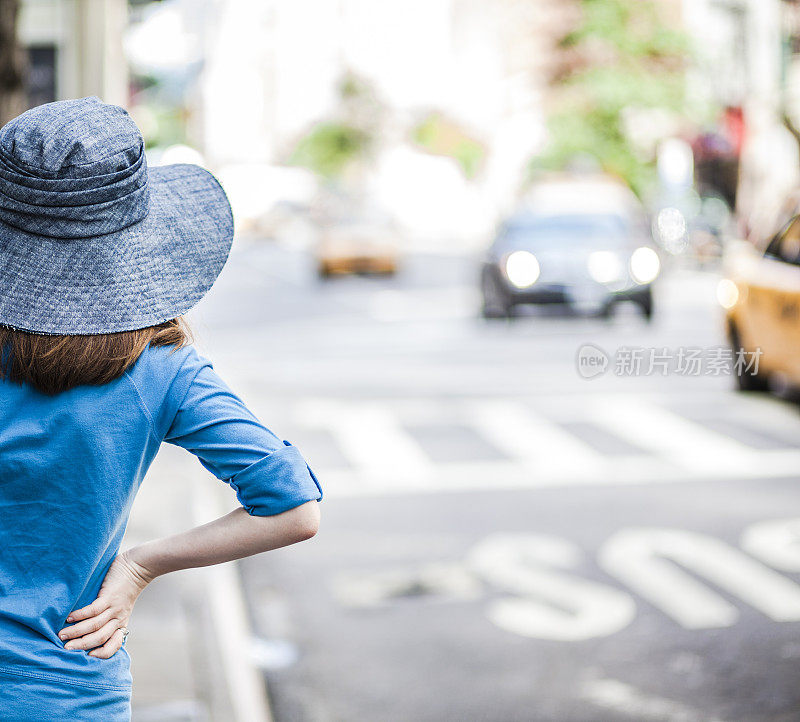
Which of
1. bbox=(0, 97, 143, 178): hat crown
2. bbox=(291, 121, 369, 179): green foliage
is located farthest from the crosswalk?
bbox=(291, 121, 369, 179): green foliage

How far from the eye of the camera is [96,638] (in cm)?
182

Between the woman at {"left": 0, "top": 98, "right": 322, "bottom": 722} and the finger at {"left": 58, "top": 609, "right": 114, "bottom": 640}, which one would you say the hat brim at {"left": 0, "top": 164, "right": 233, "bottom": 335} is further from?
the finger at {"left": 58, "top": 609, "right": 114, "bottom": 640}

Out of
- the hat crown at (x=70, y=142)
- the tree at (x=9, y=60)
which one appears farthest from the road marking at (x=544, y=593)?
the hat crown at (x=70, y=142)

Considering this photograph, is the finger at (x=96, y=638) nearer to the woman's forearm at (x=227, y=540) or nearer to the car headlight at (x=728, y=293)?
the woman's forearm at (x=227, y=540)

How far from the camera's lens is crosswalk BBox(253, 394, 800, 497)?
8266mm

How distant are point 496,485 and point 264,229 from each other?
48.1m

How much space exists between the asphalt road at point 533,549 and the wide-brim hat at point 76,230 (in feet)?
7.26

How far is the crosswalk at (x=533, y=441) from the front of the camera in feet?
27.1

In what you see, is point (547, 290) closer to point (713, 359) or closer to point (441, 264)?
point (713, 359)

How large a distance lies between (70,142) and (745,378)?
33.9 ft

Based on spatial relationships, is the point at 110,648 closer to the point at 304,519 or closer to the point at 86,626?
the point at 86,626

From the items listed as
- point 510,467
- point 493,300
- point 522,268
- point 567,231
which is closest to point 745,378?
point 510,467

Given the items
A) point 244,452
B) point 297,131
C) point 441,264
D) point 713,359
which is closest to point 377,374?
point 713,359

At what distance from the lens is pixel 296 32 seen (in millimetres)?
123125
